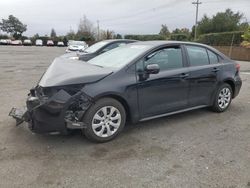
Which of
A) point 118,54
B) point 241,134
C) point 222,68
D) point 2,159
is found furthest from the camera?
point 222,68

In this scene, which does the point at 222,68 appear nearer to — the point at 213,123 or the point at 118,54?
the point at 213,123

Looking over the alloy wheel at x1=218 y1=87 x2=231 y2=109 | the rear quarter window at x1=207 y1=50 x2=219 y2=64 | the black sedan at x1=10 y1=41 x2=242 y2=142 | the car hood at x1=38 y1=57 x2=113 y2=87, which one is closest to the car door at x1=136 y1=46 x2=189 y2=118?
the black sedan at x1=10 y1=41 x2=242 y2=142

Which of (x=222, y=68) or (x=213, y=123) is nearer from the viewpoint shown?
(x=213, y=123)

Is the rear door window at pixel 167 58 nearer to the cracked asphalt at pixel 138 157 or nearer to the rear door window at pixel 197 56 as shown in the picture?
the rear door window at pixel 197 56

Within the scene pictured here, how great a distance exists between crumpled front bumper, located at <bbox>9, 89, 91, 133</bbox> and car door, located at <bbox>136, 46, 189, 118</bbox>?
1.01 meters

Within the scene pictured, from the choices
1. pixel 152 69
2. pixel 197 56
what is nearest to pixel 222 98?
pixel 197 56

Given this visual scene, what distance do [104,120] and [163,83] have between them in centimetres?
122

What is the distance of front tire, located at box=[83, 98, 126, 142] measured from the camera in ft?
13.6

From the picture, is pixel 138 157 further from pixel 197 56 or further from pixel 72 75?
pixel 197 56


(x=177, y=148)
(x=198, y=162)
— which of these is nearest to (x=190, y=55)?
(x=177, y=148)

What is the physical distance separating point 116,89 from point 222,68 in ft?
8.80

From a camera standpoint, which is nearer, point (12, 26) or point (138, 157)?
point (138, 157)

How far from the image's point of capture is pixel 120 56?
508 centimetres

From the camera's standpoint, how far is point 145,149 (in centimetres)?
412
